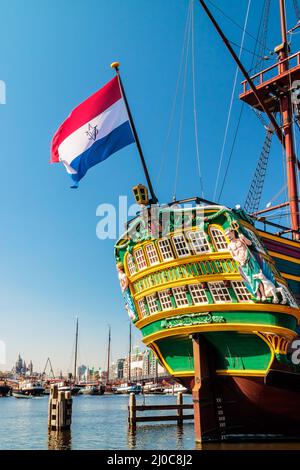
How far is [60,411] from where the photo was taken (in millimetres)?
26781

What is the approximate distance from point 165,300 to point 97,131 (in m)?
7.04

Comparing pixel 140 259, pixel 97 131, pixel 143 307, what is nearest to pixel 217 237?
pixel 140 259

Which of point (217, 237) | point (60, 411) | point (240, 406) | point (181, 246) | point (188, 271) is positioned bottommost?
point (60, 411)

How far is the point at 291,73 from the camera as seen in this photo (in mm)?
29594

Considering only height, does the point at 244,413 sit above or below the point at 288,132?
below

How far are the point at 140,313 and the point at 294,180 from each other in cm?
1285

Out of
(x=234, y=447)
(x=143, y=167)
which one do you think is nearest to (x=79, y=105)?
(x=143, y=167)

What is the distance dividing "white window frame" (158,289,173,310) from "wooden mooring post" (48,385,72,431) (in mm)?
10526

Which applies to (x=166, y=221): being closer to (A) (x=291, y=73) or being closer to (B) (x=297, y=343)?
(B) (x=297, y=343)

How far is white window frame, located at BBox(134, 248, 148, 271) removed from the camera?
782 inches

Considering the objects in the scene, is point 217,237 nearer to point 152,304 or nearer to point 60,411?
point 152,304

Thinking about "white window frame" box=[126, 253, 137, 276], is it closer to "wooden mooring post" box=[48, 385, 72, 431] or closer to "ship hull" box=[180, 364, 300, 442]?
"ship hull" box=[180, 364, 300, 442]

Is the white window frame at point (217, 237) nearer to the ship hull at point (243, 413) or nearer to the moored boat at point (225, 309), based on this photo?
the moored boat at point (225, 309)

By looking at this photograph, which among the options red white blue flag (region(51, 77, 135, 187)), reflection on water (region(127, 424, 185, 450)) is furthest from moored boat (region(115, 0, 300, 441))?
reflection on water (region(127, 424, 185, 450))
